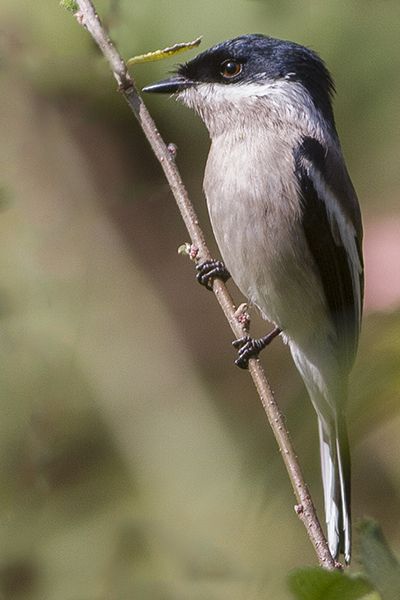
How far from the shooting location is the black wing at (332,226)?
2.74 meters

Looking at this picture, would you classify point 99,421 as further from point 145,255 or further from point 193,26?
point 193,26

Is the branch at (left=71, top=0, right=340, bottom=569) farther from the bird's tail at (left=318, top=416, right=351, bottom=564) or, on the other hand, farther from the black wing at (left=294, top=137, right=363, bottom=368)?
the black wing at (left=294, top=137, right=363, bottom=368)

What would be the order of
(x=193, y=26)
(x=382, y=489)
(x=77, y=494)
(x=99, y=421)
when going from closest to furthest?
(x=382, y=489) < (x=77, y=494) < (x=99, y=421) < (x=193, y=26)

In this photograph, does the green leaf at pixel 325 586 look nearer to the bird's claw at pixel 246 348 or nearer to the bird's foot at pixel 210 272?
the bird's claw at pixel 246 348

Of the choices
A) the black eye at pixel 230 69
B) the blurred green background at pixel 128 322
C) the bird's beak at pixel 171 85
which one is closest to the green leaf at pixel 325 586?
the blurred green background at pixel 128 322

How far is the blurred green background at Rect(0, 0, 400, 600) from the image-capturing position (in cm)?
212

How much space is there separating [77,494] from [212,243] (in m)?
1.10

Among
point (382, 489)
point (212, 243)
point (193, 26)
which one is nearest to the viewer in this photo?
point (382, 489)

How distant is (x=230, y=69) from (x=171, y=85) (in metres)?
0.22

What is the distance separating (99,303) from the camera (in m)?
3.03

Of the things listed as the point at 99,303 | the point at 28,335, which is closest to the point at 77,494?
the point at 28,335

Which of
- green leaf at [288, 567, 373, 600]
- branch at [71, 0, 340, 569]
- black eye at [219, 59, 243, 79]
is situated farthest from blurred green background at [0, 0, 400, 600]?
green leaf at [288, 567, 373, 600]

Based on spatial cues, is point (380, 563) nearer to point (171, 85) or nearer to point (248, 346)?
point (248, 346)

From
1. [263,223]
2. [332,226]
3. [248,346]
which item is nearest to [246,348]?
[248,346]
